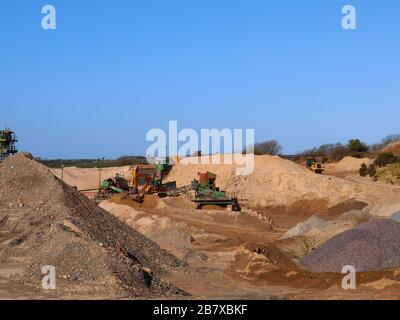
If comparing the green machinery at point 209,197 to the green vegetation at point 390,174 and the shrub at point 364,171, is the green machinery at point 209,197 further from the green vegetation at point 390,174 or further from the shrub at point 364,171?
the shrub at point 364,171

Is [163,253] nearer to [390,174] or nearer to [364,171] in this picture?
[390,174]

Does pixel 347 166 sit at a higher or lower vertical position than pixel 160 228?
higher

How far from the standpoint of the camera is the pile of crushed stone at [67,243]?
1385 centimetres

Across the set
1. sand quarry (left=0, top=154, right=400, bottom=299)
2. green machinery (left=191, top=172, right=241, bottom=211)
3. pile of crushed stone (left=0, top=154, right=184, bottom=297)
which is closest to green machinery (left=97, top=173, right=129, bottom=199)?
green machinery (left=191, top=172, right=241, bottom=211)

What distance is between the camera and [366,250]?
18.2 metres

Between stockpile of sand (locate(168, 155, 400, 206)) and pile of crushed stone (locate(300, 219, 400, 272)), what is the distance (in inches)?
829

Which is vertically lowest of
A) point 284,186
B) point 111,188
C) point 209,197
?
point 209,197

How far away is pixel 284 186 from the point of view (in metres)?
44.5

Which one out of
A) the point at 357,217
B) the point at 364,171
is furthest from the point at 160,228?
the point at 364,171

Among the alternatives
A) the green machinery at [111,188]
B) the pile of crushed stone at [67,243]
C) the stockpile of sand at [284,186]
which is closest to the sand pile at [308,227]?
the pile of crushed stone at [67,243]

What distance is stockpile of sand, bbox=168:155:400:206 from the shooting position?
41.7m

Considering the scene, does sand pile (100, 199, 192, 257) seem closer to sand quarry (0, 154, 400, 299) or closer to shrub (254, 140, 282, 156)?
sand quarry (0, 154, 400, 299)

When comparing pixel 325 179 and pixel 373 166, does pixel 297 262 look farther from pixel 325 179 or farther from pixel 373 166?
pixel 373 166

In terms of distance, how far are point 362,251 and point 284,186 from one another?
26.3 m
